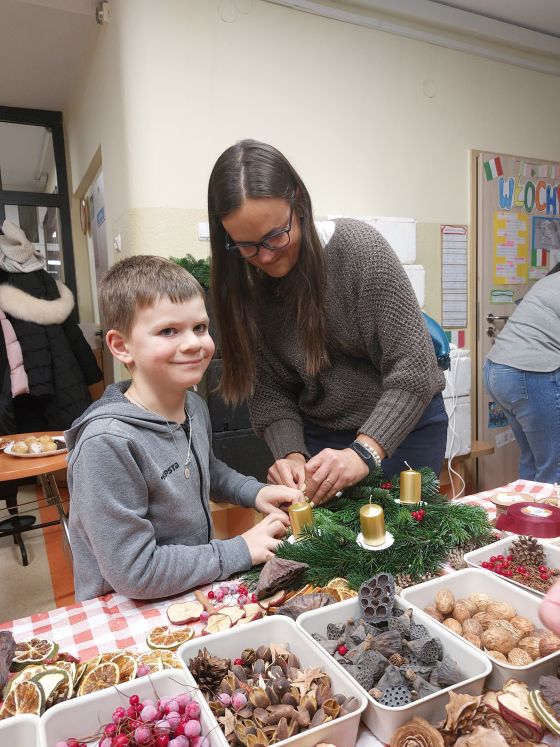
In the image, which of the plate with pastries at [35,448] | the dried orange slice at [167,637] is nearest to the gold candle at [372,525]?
the dried orange slice at [167,637]

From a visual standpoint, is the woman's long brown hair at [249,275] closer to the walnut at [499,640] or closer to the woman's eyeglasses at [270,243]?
the woman's eyeglasses at [270,243]

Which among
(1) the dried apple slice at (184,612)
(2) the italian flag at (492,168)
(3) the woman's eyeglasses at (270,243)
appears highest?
(2) the italian flag at (492,168)

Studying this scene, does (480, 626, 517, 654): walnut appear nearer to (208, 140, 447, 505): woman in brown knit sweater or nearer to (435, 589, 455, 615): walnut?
(435, 589, 455, 615): walnut

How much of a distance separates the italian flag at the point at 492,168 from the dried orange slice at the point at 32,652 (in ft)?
12.9

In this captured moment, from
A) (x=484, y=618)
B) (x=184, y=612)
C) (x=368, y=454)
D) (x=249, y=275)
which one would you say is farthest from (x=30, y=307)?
(x=484, y=618)

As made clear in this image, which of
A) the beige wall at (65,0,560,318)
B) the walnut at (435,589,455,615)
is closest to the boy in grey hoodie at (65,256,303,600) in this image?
the walnut at (435,589,455,615)

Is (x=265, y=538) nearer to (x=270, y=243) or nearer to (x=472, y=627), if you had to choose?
(x=472, y=627)

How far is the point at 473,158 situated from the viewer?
379cm

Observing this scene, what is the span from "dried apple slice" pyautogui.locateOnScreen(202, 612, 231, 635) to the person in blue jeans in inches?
78.2

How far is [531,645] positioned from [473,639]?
71 mm

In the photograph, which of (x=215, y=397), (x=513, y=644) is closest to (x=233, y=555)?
(x=513, y=644)

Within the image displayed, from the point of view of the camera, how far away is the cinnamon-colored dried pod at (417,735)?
57 centimetres

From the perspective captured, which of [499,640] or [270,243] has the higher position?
[270,243]

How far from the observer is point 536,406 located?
243 cm
